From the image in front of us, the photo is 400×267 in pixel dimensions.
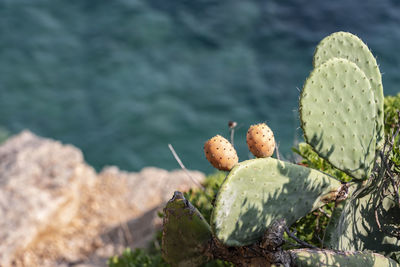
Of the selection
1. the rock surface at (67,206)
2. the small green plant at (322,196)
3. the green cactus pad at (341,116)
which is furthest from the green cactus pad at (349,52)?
the rock surface at (67,206)

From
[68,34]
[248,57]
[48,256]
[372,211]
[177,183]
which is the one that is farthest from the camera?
[68,34]

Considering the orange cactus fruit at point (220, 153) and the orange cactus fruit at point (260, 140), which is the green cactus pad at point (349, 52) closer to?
the orange cactus fruit at point (260, 140)

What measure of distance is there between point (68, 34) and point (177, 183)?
15.7ft

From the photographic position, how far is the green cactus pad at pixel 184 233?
2.17 metres

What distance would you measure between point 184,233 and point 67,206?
13.2 feet

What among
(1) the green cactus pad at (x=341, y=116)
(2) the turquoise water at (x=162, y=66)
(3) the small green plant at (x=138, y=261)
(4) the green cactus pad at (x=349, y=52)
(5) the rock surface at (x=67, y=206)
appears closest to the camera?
(1) the green cactus pad at (x=341, y=116)

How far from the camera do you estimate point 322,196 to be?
210 cm

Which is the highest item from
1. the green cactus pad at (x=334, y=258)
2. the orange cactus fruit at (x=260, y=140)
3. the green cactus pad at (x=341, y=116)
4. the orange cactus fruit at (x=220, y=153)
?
the green cactus pad at (x=341, y=116)

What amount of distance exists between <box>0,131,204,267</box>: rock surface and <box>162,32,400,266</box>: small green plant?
9.99 feet

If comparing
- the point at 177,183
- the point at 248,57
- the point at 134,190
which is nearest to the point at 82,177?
the point at 134,190

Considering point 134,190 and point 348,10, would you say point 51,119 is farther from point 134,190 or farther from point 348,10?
point 348,10

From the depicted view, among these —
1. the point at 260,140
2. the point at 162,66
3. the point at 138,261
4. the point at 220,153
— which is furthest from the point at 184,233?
the point at 162,66

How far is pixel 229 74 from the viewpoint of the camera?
8.86m

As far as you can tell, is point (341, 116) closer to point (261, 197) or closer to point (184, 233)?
point (261, 197)
